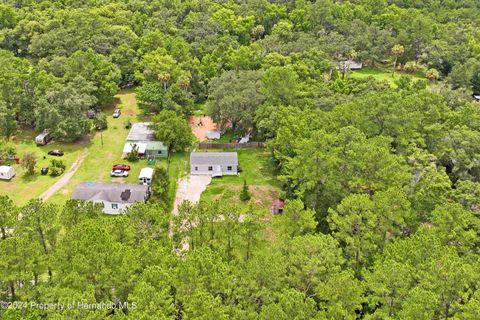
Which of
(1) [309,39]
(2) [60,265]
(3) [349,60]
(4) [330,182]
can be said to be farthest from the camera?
(3) [349,60]

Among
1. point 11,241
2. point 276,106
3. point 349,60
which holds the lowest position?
point 349,60

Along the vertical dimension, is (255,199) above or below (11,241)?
below

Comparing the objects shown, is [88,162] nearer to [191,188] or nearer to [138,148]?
[138,148]

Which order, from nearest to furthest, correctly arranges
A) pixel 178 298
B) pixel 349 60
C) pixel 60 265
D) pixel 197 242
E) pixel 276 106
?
pixel 178 298 → pixel 60 265 → pixel 197 242 → pixel 276 106 → pixel 349 60

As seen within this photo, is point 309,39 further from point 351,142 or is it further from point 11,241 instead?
point 11,241

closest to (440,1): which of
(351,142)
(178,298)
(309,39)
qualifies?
(309,39)

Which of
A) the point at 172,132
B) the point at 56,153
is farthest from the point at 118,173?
the point at 56,153

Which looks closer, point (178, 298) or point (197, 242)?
point (178, 298)
